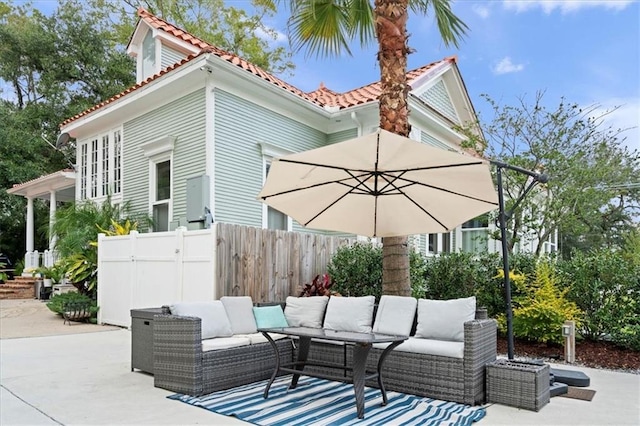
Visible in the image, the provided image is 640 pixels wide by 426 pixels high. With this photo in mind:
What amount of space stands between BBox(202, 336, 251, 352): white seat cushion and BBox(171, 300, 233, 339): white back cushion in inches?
3.9

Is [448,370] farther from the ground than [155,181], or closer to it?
closer to it

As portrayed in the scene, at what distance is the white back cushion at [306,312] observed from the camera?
5.93m

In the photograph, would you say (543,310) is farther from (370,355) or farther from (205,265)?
(205,265)

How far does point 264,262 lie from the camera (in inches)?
302

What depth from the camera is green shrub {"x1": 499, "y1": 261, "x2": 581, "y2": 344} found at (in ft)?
22.1

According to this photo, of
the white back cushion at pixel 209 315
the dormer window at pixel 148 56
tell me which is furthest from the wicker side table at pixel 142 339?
the dormer window at pixel 148 56

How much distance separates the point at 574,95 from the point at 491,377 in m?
7.84

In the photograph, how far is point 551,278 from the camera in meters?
7.03

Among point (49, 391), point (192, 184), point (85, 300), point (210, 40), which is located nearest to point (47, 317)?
point (85, 300)

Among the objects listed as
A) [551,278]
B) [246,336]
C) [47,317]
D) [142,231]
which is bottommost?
[47,317]

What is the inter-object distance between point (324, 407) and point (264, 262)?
362 cm

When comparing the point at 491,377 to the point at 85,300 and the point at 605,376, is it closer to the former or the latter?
the point at 605,376

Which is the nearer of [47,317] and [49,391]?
[49,391]

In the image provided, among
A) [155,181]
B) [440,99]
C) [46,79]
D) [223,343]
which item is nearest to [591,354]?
[223,343]
